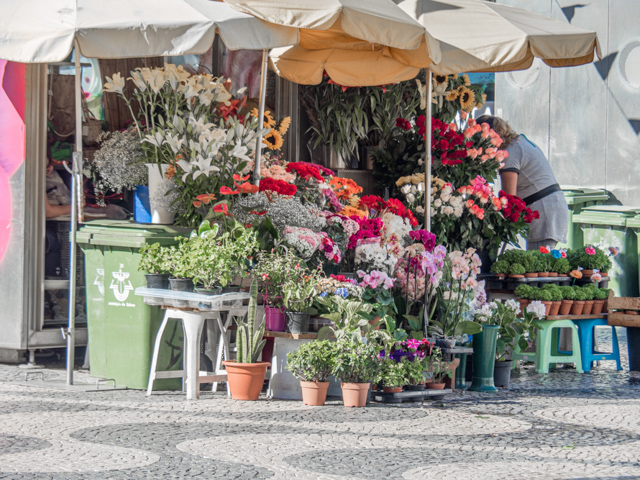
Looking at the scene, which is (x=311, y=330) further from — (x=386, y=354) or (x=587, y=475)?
(x=587, y=475)

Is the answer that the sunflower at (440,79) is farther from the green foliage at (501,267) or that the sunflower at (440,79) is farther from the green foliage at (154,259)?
the green foliage at (154,259)

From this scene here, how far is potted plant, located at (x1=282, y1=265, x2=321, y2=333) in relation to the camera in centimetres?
667

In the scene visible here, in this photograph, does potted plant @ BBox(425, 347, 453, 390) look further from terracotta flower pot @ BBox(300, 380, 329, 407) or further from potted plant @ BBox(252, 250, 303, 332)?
potted plant @ BBox(252, 250, 303, 332)

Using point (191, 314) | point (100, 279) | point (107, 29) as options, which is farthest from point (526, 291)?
point (107, 29)

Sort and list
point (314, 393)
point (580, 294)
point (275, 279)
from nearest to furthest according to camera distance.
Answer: point (314, 393), point (275, 279), point (580, 294)

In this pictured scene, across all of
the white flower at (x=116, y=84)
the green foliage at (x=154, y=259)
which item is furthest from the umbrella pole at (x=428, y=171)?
the white flower at (x=116, y=84)

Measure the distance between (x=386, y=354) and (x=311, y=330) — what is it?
1.88 feet

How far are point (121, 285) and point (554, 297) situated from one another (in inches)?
145

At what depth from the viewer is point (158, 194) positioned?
23.5ft

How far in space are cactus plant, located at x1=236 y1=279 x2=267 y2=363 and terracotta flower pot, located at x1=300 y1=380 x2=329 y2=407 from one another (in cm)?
40

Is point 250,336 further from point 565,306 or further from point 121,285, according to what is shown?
point 565,306

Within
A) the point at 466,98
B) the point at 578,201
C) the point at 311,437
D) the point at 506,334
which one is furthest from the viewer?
the point at 578,201

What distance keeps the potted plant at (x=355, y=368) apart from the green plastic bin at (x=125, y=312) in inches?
49.4

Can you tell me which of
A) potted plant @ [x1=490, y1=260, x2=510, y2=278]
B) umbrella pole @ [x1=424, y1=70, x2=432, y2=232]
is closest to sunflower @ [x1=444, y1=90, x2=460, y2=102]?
umbrella pole @ [x1=424, y1=70, x2=432, y2=232]
